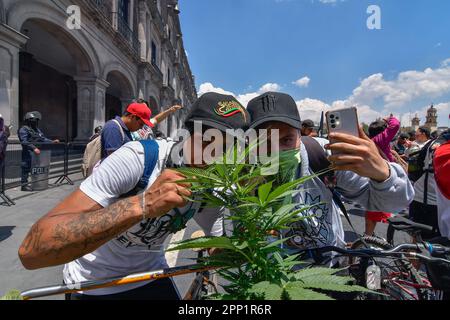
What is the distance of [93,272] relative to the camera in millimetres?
1734

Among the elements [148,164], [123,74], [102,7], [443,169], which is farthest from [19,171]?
[123,74]

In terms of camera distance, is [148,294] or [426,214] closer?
[148,294]

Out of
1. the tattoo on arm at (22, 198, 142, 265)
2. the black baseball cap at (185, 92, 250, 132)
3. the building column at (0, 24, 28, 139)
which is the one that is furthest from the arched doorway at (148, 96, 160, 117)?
the tattoo on arm at (22, 198, 142, 265)

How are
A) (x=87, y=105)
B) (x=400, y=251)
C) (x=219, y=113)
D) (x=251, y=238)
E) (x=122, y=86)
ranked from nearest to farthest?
(x=251, y=238) → (x=400, y=251) → (x=219, y=113) → (x=87, y=105) → (x=122, y=86)

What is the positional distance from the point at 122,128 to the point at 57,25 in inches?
359

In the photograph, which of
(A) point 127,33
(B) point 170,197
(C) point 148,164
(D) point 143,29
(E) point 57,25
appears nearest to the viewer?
(B) point 170,197

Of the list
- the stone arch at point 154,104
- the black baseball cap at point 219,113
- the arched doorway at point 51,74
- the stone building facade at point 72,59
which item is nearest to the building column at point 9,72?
the stone building facade at point 72,59

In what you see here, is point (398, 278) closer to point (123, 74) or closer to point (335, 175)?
point (335, 175)

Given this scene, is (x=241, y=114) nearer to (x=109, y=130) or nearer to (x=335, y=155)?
(x=335, y=155)

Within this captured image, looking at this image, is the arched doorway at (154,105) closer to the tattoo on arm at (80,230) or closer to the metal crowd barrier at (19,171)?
the metal crowd barrier at (19,171)

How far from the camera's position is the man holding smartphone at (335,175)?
1.17 m

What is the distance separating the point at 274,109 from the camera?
5.20 ft
